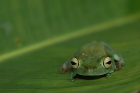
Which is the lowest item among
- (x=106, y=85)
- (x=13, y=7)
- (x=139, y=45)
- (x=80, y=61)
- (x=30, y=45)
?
(x=106, y=85)

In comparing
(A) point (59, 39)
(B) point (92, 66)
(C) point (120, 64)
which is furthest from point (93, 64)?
(A) point (59, 39)

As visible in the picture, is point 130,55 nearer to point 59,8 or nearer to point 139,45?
point 139,45

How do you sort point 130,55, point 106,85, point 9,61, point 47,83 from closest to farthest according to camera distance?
point 106,85 → point 47,83 → point 130,55 → point 9,61

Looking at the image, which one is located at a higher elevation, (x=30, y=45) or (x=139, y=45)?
(x=30, y=45)

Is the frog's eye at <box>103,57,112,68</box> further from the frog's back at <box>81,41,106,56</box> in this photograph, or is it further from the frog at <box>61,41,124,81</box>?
the frog's back at <box>81,41,106,56</box>

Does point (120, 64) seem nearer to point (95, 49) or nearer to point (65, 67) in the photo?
point (95, 49)

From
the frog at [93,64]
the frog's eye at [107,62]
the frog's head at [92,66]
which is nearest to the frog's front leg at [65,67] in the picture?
the frog at [93,64]

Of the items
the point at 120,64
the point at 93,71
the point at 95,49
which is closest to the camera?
the point at 93,71

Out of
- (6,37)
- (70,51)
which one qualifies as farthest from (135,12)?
(6,37)
